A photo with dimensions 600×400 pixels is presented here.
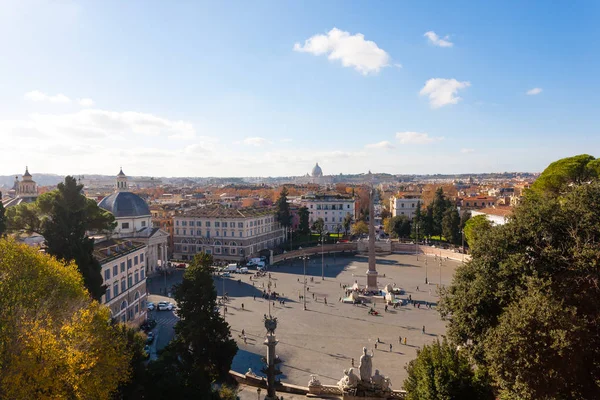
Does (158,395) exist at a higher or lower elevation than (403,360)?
higher

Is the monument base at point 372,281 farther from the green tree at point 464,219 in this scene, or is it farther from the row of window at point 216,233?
the green tree at point 464,219

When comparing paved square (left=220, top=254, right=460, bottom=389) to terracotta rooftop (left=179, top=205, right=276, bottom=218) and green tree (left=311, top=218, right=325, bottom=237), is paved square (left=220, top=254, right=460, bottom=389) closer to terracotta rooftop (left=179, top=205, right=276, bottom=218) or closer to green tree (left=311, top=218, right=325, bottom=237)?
terracotta rooftop (left=179, top=205, right=276, bottom=218)

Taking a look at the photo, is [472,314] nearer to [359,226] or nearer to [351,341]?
[351,341]

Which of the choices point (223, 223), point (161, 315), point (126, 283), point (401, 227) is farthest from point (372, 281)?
point (401, 227)

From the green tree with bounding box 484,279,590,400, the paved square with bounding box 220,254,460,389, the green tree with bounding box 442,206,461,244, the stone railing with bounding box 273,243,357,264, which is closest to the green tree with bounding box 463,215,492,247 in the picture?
the green tree with bounding box 484,279,590,400

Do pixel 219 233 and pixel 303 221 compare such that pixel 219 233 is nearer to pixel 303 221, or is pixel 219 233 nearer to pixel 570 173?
pixel 303 221

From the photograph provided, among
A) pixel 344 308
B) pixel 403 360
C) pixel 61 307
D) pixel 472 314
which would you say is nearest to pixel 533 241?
pixel 472 314

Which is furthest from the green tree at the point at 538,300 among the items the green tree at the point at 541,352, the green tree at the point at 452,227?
the green tree at the point at 452,227
